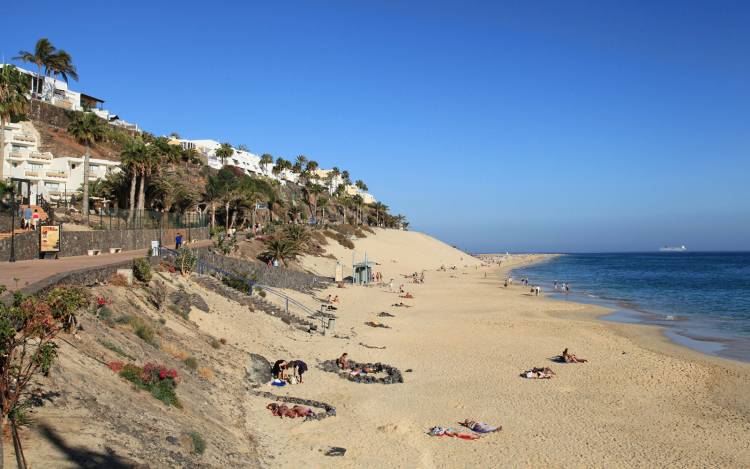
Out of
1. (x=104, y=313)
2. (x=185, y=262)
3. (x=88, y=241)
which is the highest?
(x=88, y=241)

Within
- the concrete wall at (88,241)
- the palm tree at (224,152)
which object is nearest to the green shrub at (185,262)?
the concrete wall at (88,241)

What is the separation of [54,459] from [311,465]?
207 inches

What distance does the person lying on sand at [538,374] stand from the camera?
19125 mm

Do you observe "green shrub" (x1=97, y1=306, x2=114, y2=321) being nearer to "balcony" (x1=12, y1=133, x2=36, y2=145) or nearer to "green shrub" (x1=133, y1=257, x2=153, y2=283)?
"green shrub" (x1=133, y1=257, x2=153, y2=283)

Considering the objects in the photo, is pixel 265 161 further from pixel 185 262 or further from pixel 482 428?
pixel 482 428

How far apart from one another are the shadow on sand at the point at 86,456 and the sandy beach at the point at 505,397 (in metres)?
3.71

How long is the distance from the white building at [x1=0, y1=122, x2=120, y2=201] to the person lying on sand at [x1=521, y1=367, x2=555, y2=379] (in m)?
41.8

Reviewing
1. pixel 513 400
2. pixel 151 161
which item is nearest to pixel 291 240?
pixel 151 161

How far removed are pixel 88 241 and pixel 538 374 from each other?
21.9 meters

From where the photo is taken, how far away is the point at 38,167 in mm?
49562

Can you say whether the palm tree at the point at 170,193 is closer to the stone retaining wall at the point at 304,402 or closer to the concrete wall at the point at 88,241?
the concrete wall at the point at 88,241

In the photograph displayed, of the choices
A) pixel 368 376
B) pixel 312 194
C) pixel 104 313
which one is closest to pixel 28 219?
pixel 104 313

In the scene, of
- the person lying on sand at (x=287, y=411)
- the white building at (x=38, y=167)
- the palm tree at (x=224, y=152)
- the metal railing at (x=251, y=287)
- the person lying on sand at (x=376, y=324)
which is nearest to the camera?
Answer: the person lying on sand at (x=287, y=411)

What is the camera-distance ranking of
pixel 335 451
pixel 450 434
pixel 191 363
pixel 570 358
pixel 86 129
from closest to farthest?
1. pixel 335 451
2. pixel 450 434
3. pixel 191 363
4. pixel 570 358
5. pixel 86 129
